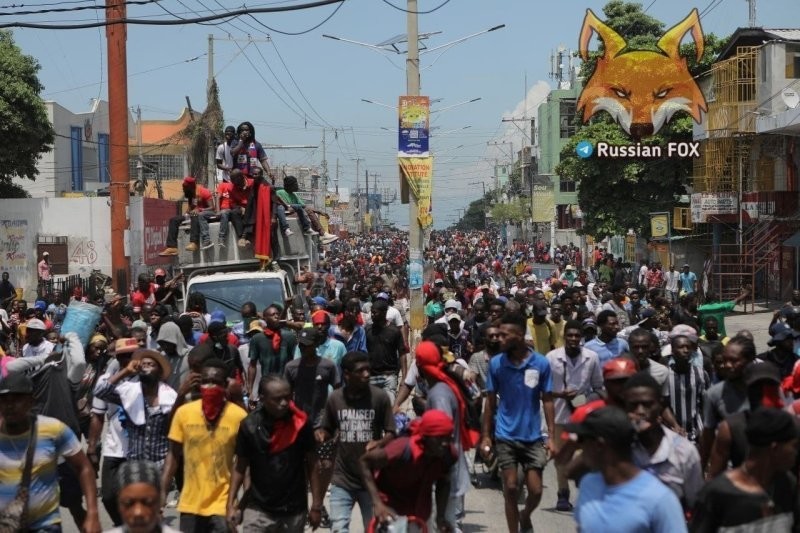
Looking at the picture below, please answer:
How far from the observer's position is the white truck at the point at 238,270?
16.0 m

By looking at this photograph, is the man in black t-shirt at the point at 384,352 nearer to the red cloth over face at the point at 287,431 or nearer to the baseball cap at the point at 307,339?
the baseball cap at the point at 307,339

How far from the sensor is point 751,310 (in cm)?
3253

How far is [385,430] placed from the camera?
7867 mm

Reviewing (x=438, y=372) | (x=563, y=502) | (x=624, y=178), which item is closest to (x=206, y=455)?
(x=438, y=372)

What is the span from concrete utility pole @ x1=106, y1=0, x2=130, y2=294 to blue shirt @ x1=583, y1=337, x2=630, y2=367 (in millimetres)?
18476

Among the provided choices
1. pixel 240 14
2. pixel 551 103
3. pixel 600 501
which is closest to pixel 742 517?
pixel 600 501

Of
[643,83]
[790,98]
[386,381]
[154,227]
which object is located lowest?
[386,381]

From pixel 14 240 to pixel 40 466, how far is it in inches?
1326

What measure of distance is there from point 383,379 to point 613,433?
7.84m

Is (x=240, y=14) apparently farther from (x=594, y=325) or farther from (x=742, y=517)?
(x=742, y=517)

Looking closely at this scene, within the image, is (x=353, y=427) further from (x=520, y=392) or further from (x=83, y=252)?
(x=83, y=252)

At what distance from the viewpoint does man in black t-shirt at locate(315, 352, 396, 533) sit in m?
7.70

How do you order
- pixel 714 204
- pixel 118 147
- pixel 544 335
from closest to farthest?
pixel 544 335 < pixel 118 147 < pixel 714 204

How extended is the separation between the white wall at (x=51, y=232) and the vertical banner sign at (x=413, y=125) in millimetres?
16365
